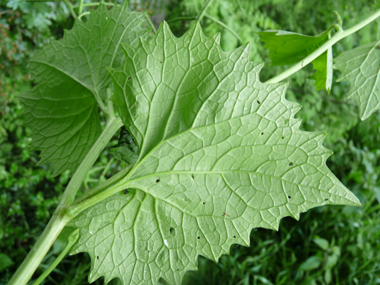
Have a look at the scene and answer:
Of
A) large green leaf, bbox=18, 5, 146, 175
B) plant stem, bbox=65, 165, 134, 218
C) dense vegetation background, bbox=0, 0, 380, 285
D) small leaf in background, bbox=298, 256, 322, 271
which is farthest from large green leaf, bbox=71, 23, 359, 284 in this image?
small leaf in background, bbox=298, 256, 322, 271

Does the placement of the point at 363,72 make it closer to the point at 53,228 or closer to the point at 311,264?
the point at 53,228

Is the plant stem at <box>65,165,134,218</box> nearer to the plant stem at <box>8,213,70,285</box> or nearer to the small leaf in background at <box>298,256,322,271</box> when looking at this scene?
the plant stem at <box>8,213,70,285</box>

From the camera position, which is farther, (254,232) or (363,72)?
(254,232)

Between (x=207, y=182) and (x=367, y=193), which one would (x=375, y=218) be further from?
(x=207, y=182)

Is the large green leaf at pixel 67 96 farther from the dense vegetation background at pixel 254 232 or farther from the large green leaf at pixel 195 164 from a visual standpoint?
the dense vegetation background at pixel 254 232

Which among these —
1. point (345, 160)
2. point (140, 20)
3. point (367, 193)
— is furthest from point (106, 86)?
point (345, 160)

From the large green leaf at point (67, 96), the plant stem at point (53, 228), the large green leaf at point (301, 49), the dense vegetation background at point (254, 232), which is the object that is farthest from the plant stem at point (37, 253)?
the dense vegetation background at point (254, 232)

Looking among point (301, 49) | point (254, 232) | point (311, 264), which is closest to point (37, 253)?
point (301, 49)
